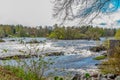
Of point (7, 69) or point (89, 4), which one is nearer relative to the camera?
point (89, 4)

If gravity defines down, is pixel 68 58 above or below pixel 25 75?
below

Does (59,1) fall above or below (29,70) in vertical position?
above

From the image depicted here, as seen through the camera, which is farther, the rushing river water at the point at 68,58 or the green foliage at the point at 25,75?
the rushing river water at the point at 68,58

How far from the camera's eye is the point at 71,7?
411 inches

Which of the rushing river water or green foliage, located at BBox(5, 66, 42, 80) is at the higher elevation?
green foliage, located at BBox(5, 66, 42, 80)

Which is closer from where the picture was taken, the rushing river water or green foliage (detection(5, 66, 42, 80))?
green foliage (detection(5, 66, 42, 80))

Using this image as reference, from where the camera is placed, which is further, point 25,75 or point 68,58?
point 68,58

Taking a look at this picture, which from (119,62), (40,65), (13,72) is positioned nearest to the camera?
(40,65)

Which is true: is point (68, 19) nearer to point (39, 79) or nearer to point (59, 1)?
point (59, 1)

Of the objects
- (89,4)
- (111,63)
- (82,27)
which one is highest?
(89,4)

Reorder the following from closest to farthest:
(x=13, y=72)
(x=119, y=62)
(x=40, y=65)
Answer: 1. (x=40, y=65)
2. (x=13, y=72)
3. (x=119, y=62)

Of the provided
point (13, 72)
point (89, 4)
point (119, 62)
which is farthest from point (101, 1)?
point (119, 62)

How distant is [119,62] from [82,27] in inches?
206

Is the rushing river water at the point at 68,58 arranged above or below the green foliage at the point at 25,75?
below
